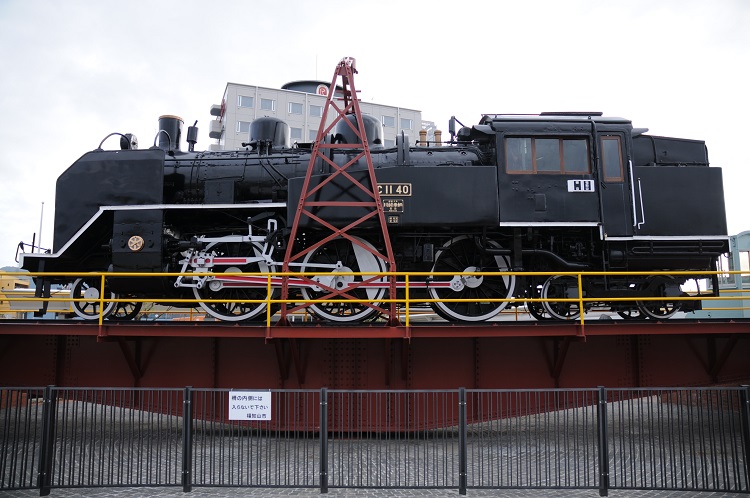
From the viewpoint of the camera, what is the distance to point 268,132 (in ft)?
39.3

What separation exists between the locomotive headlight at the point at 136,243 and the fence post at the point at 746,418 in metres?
9.80

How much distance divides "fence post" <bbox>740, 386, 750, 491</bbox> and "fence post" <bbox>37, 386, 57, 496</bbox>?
9016 millimetres

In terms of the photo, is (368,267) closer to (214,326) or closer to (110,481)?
(214,326)

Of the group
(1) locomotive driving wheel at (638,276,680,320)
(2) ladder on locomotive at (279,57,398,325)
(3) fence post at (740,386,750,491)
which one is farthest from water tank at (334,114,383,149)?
(3) fence post at (740,386,750,491)

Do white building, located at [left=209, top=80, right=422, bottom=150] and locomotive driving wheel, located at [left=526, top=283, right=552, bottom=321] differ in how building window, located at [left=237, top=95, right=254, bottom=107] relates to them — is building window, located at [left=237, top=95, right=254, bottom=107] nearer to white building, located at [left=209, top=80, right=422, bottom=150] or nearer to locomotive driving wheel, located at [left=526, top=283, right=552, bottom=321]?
white building, located at [left=209, top=80, right=422, bottom=150]

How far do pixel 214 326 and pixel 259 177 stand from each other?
11.1ft

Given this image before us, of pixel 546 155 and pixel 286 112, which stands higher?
pixel 286 112

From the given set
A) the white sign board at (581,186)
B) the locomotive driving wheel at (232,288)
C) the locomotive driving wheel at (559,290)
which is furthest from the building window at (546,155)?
the locomotive driving wheel at (232,288)

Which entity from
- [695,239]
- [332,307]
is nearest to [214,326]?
[332,307]

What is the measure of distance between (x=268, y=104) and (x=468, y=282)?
47.0 meters

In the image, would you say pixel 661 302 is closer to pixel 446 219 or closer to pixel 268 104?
pixel 446 219

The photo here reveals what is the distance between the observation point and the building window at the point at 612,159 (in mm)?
10023

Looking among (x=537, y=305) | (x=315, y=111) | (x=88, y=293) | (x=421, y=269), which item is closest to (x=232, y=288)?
(x=88, y=293)

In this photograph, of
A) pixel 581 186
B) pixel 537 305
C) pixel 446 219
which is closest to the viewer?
pixel 446 219
